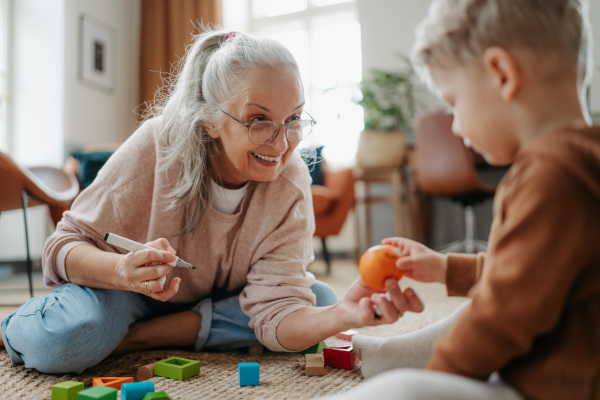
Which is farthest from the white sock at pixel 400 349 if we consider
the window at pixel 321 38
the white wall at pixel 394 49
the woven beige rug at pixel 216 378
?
the window at pixel 321 38

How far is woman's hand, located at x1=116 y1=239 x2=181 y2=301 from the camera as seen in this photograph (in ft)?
2.77

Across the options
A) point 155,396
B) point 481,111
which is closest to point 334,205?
point 155,396

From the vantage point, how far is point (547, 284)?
49 cm

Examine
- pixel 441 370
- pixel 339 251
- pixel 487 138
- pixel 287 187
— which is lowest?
pixel 339 251

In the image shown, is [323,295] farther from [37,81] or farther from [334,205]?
[37,81]

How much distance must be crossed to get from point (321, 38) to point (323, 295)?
3687mm

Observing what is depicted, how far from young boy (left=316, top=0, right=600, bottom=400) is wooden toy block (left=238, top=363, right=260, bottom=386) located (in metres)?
0.42

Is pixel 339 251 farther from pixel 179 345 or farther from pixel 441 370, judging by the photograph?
pixel 441 370

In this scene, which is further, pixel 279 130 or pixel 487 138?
pixel 279 130

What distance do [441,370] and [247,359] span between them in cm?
67

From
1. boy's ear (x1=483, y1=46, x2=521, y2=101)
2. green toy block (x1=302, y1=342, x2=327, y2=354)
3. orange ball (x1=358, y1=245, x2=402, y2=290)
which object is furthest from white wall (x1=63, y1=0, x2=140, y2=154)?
boy's ear (x1=483, y1=46, x2=521, y2=101)

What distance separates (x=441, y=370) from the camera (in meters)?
0.54

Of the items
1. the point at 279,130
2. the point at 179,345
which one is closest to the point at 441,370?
the point at 279,130

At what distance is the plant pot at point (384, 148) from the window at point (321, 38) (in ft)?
2.27
